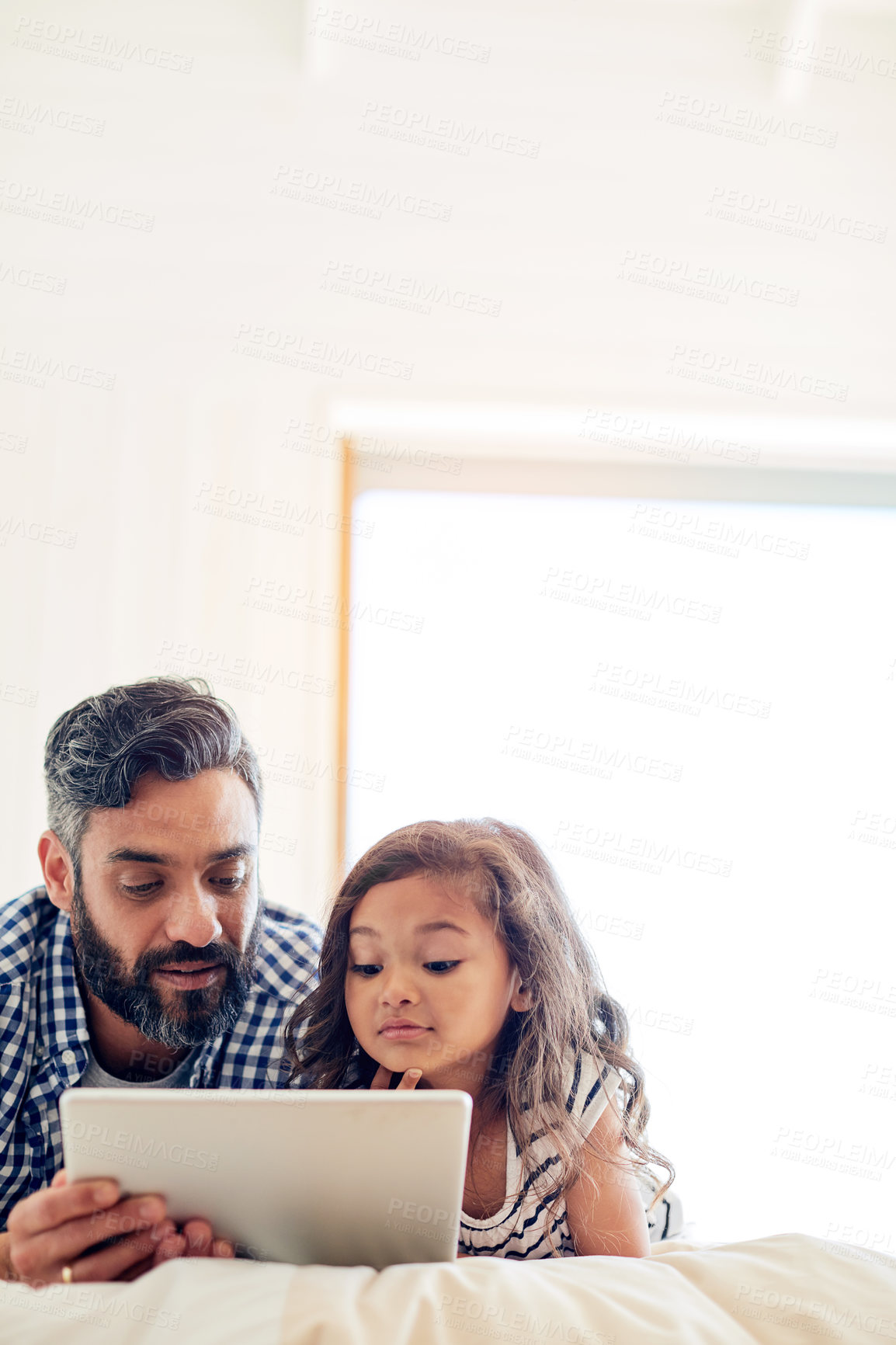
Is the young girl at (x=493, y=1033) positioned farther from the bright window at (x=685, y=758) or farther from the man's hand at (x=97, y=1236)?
the bright window at (x=685, y=758)

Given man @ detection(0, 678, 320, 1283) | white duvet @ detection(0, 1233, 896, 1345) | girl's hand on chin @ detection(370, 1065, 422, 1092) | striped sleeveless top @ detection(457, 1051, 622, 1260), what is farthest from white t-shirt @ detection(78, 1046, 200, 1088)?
white duvet @ detection(0, 1233, 896, 1345)

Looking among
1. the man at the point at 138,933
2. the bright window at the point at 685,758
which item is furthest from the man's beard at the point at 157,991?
the bright window at the point at 685,758

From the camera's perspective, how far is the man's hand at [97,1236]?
35.8 inches

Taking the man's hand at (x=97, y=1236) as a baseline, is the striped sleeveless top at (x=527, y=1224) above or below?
below

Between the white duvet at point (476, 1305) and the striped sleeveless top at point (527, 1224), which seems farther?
the striped sleeveless top at point (527, 1224)

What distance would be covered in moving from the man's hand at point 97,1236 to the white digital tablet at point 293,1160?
0.01 meters

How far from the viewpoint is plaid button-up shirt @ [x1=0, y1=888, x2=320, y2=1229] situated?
4.57 ft

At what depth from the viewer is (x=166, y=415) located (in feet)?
8.15

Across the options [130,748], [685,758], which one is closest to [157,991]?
[130,748]

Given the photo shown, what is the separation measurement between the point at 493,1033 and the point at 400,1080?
137 mm

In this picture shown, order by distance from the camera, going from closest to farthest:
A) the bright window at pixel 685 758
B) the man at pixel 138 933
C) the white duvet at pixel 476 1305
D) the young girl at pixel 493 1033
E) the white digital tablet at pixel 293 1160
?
the white duvet at pixel 476 1305 → the white digital tablet at pixel 293 1160 → the young girl at pixel 493 1033 → the man at pixel 138 933 → the bright window at pixel 685 758

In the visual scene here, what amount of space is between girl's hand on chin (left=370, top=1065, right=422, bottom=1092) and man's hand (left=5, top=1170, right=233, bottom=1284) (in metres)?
0.34

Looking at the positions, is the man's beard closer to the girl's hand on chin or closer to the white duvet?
the girl's hand on chin

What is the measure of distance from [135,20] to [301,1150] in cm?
239
